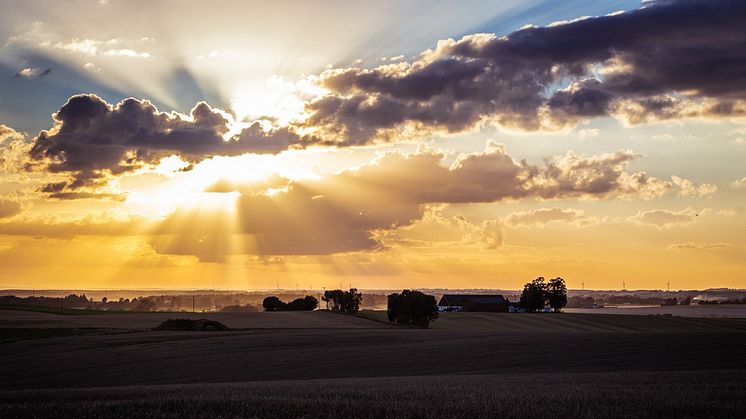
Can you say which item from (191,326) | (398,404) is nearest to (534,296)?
(191,326)

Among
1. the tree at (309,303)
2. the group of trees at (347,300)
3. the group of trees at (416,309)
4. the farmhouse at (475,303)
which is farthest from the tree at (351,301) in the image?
the farmhouse at (475,303)

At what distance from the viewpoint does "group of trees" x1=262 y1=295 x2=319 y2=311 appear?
166250mm

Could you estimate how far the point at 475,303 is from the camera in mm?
184250

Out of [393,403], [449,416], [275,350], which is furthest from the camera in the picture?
[275,350]

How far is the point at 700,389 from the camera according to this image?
22.2 m

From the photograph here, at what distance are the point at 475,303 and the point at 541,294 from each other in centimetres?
2235

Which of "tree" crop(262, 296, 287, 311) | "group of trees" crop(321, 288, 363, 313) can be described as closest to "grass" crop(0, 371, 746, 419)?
"group of trees" crop(321, 288, 363, 313)

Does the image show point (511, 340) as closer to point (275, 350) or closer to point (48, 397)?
point (275, 350)

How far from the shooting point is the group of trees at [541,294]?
166625 millimetres

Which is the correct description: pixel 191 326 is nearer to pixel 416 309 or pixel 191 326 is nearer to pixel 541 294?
pixel 416 309

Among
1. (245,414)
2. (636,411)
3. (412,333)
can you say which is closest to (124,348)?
(412,333)

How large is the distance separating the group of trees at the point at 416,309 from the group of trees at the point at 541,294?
54031mm

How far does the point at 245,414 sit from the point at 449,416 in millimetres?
5068

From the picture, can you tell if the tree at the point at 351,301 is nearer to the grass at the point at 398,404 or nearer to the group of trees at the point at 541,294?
the group of trees at the point at 541,294
